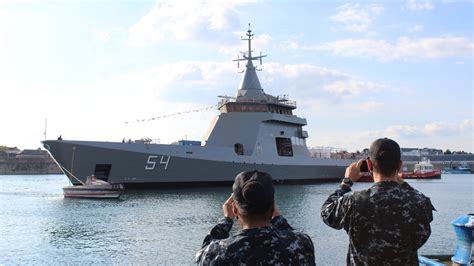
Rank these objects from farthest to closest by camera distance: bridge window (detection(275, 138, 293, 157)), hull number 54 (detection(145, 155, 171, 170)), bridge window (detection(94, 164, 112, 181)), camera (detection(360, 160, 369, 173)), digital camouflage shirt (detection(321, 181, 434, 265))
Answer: bridge window (detection(275, 138, 293, 157)) < hull number 54 (detection(145, 155, 171, 170)) < bridge window (detection(94, 164, 112, 181)) < camera (detection(360, 160, 369, 173)) < digital camouflage shirt (detection(321, 181, 434, 265))

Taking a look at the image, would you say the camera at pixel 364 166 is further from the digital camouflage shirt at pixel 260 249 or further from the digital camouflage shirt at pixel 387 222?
the digital camouflage shirt at pixel 260 249

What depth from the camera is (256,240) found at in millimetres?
2062

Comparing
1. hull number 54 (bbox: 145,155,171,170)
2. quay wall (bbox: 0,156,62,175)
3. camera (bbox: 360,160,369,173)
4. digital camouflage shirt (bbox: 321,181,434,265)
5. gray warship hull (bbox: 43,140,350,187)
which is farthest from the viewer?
quay wall (bbox: 0,156,62,175)

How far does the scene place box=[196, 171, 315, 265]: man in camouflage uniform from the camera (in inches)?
80.4

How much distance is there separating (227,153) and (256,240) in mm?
31086

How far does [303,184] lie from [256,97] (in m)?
8.36

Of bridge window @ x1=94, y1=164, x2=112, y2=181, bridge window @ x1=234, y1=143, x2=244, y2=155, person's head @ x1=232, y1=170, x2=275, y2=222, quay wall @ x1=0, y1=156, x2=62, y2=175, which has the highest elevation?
bridge window @ x1=234, y1=143, x2=244, y2=155

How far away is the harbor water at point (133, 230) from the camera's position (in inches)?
455

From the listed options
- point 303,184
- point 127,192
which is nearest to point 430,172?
point 303,184

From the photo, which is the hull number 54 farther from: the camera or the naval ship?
the camera

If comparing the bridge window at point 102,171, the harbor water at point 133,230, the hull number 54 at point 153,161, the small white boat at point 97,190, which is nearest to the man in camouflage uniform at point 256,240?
the harbor water at point 133,230

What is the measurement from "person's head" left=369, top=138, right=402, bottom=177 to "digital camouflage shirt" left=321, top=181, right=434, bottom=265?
0.24 ft

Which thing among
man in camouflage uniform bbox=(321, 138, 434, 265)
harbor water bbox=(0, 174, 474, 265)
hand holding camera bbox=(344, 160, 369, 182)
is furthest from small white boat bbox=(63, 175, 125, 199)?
man in camouflage uniform bbox=(321, 138, 434, 265)

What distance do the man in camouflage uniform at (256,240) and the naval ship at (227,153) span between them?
27.6 m
